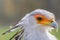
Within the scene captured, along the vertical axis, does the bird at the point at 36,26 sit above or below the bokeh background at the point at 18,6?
below

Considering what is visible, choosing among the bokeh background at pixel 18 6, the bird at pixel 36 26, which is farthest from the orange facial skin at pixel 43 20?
the bokeh background at pixel 18 6

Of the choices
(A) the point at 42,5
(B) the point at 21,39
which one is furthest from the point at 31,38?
(A) the point at 42,5

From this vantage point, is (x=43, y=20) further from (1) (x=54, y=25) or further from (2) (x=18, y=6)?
(2) (x=18, y=6)

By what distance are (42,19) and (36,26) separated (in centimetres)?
10

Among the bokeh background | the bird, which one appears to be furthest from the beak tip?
the bokeh background

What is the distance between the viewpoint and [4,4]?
46.0ft

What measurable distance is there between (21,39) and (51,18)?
1.06 ft

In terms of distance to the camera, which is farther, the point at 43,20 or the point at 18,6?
the point at 18,6

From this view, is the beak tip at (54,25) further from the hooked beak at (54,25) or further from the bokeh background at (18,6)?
the bokeh background at (18,6)

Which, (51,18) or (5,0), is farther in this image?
(5,0)

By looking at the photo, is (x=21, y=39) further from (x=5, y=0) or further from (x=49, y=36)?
(x=5, y=0)

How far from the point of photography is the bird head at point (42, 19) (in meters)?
2.82

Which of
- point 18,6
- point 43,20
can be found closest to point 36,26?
point 43,20

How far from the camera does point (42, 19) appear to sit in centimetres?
293
